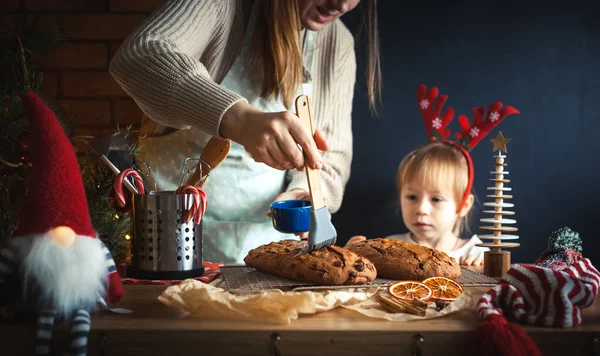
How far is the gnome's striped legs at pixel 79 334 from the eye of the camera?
820 millimetres

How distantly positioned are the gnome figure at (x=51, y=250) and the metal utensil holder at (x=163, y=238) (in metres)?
0.25

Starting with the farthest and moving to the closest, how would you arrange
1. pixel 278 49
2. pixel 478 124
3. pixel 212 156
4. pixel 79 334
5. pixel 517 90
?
1. pixel 517 90
2. pixel 478 124
3. pixel 278 49
4. pixel 212 156
5. pixel 79 334

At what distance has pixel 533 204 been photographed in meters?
2.59

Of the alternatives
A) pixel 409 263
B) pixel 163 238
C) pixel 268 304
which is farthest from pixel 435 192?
pixel 268 304

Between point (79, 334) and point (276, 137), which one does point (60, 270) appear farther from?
point (276, 137)

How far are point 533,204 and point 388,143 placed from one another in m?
0.68

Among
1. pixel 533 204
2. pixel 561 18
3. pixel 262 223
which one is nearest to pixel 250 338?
pixel 262 223

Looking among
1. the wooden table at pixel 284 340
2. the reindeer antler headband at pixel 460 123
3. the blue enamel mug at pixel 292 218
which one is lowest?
the wooden table at pixel 284 340

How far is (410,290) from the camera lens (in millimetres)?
1062

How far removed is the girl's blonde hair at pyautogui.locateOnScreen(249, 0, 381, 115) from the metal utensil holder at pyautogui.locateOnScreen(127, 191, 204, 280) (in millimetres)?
578

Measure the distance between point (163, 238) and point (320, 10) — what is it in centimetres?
78

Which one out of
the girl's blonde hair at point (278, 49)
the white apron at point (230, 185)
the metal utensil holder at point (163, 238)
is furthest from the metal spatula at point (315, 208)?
the white apron at point (230, 185)

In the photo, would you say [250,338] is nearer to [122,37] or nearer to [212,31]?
[212,31]

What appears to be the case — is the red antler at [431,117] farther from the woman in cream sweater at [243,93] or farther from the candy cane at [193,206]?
the candy cane at [193,206]
